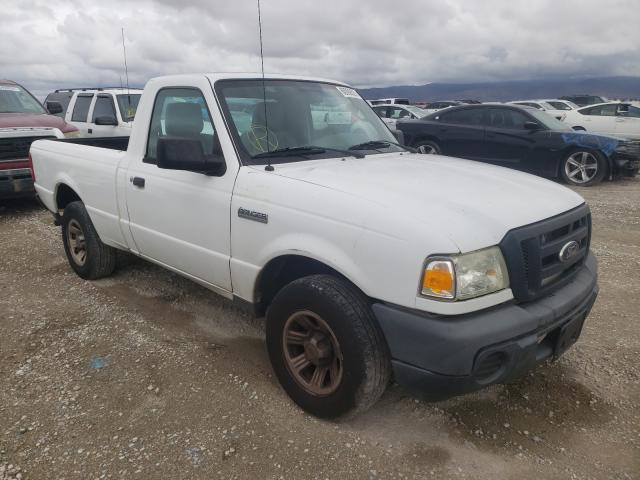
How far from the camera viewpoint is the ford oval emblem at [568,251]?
249 cm

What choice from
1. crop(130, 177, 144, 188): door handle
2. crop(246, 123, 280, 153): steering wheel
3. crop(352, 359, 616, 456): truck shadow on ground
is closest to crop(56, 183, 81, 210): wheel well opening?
crop(130, 177, 144, 188): door handle

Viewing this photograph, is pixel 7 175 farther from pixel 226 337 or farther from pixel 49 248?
pixel 226 337

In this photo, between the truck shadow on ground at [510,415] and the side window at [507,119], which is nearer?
the truck shadow on ground at [510,415]

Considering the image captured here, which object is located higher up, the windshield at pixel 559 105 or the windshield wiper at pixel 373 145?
the windshield at pixel 559 105

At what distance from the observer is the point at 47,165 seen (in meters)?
4.91

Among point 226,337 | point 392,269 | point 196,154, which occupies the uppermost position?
point 196,154

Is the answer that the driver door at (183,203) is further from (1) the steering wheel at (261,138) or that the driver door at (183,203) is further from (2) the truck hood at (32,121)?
(2) the truck hood at (32,121)

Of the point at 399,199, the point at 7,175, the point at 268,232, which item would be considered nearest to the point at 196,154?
the point at 268,232

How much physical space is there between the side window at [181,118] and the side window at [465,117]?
8.18 meters

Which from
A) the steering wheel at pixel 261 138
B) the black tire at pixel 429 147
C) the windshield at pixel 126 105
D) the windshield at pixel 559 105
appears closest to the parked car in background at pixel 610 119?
the windshield at pixel 559 105

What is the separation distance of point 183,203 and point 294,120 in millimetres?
919

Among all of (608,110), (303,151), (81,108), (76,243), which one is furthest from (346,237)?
(608,110)

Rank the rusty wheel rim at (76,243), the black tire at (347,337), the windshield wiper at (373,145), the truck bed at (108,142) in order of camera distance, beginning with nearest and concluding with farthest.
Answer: the black tire at (347,337) → the windshield wiper at (373,145) → the rusty wheel rim at (76,243) → the truck bed at (108,142)

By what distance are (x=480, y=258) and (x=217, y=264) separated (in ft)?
5.44
